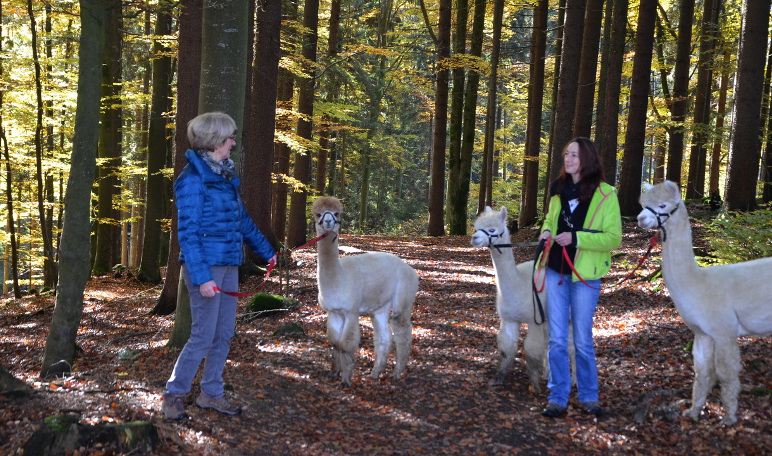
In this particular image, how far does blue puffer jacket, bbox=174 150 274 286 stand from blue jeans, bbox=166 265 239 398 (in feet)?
0.52

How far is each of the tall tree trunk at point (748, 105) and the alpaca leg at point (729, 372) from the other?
8.38 m

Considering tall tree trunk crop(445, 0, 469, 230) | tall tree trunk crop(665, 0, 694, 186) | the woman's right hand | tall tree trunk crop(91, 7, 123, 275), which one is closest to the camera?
the woman's right hand

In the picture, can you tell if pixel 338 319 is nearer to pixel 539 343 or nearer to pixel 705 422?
pixel 539 343

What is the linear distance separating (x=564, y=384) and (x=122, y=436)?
11.8 feet

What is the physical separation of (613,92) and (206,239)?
567 inches

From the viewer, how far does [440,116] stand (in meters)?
21.8

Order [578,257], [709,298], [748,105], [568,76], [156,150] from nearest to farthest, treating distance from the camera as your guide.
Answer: [709,298]
[578,257]
[748,105]
[568,76]
[156,150]

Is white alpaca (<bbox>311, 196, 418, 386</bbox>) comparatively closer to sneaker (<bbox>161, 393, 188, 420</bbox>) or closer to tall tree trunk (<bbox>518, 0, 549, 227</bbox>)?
sneaker (<bbox>161, 393, 188, 420</bbox>)

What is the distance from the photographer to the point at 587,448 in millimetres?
4477

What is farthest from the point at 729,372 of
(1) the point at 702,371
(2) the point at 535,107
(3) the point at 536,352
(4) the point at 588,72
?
(2) the point at 535,107

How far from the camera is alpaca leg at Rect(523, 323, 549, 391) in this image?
5766 mm

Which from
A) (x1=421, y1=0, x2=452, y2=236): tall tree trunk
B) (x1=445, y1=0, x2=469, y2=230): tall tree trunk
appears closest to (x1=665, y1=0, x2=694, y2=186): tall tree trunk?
(x1=445, y1=0, x2=469, y2=230): tall tree trunk

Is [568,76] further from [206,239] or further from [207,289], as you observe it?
[207,289]

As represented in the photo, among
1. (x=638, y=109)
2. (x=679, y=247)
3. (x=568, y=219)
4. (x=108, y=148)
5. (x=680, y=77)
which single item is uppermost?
(x=680, y=77)
